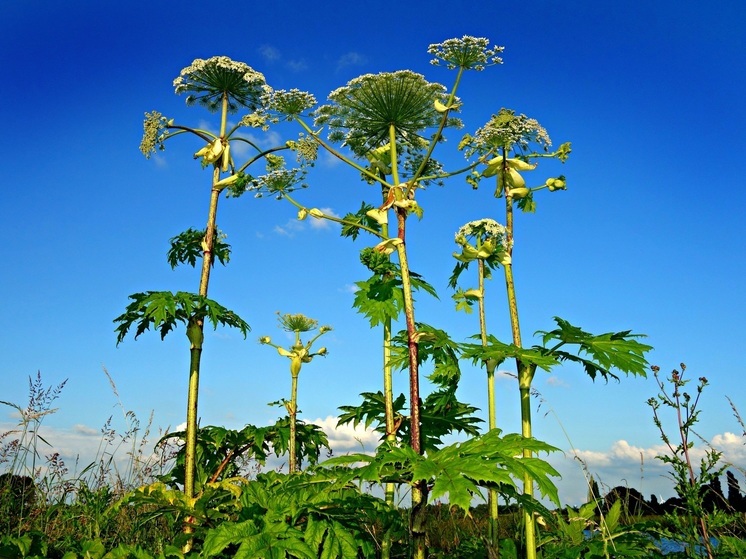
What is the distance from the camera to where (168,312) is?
5.45 m

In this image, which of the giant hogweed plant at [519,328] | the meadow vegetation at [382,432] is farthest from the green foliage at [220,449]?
the giant hogweed plant at [519,328]

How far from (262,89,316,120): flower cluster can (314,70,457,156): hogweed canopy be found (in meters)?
0.11

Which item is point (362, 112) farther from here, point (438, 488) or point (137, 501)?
point (137, 501)

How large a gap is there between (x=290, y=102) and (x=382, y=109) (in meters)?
0.72

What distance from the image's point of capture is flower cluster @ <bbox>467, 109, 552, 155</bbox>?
4.35 m

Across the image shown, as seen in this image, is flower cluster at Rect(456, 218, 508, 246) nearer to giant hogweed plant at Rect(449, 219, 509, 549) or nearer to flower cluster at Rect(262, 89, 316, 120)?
giant hogweed plant at Rect(449, 219, 509, 549)

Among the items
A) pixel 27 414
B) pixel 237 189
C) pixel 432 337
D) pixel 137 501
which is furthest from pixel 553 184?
pixel 27 414

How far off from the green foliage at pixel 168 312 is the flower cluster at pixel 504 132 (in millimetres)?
2685

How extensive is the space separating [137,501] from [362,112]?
3.51 metres

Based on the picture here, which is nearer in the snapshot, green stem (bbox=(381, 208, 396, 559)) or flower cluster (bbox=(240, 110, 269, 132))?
green stem (bbox=(381, 208, 396, 559))

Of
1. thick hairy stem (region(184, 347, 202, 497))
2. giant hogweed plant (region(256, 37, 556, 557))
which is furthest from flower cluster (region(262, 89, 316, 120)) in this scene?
thick hairy stem (region(184, 347, 202, 497))

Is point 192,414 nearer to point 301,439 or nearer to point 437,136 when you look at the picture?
point 301,439

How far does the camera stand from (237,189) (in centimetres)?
629

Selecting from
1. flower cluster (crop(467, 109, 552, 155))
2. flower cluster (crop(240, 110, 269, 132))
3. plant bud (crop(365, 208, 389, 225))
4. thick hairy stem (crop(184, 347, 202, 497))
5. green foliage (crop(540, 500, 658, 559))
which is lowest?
green foliage (crop(540, 500, 658, 559))
